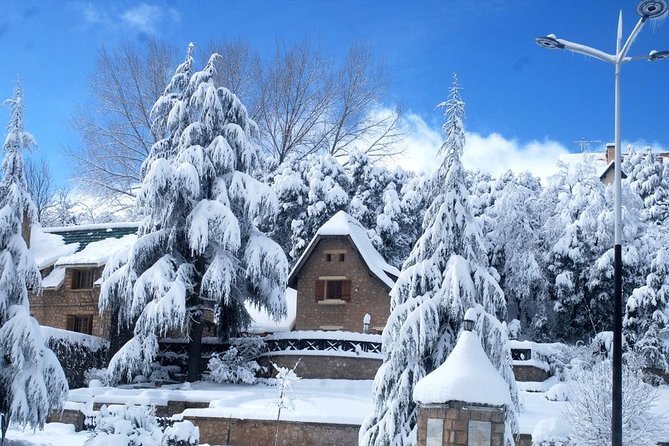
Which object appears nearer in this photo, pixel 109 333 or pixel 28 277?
pixel 28 277

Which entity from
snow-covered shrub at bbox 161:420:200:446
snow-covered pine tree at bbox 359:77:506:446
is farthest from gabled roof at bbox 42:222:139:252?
snow-covered pine tree at bbox 359:77:506:446

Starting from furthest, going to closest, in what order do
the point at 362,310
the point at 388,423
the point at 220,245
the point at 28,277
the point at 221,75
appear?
the point at 221,75, the point at 362,310, the point at 220,245, the point at 28,277, the point at 388,423

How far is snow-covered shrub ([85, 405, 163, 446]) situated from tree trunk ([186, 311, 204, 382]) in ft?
39.3

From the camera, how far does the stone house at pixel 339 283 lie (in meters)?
35.4

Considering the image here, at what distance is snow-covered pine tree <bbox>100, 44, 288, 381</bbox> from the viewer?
2827cm

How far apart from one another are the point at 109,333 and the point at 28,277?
38.7 feet

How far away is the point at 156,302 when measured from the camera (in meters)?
27.9

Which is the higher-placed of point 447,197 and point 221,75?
point 221,75

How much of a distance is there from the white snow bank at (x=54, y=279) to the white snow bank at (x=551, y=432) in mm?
19187

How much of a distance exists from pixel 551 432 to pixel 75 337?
16812mm

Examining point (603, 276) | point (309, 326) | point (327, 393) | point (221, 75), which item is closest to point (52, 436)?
point (327, 393)

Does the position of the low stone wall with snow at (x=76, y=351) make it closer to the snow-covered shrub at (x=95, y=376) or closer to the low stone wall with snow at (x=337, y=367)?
the snow-covered shrub at (x=95, y=376)

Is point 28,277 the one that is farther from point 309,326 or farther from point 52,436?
point 309,326

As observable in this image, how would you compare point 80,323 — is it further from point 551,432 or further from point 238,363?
point 551,432
